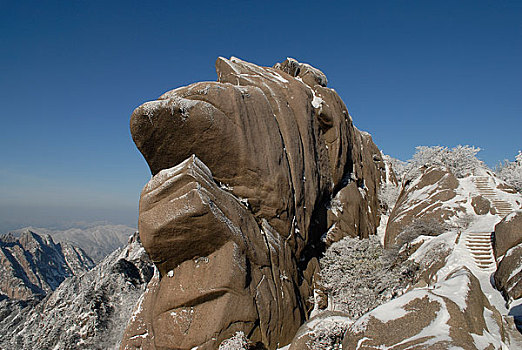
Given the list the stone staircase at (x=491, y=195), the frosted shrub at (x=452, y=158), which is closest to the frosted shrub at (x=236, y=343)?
the stone staircase at (x=491, y=195)

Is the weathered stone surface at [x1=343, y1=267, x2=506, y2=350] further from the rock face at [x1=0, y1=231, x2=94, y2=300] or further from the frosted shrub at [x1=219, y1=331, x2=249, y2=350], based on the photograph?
the rock face at [x1=0, y1=231, x2=94, y2=300]

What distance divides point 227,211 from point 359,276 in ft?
31.2

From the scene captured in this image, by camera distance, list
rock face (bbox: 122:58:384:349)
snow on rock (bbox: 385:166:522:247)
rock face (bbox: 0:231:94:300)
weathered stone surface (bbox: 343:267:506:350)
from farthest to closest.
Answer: rock face (bbox: 0:231:94:300), snow on rock (bbox: 385:166:522:247), rock face (bbox: 122:58:384:349), weathered stone surface (bbox: 343:267:506:350)

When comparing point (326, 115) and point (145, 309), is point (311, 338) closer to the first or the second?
point (145, 309)

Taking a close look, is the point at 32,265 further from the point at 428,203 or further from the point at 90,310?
the point at 428,203

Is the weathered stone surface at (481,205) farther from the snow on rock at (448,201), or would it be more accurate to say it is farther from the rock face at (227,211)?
the rock face at (227,211)

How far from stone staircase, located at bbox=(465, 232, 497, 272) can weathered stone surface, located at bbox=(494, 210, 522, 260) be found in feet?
1.63

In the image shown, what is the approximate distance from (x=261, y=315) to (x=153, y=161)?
8.64 meters

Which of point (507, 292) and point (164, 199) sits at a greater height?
point (164, 199)

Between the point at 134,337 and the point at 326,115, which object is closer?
the point at 134,337

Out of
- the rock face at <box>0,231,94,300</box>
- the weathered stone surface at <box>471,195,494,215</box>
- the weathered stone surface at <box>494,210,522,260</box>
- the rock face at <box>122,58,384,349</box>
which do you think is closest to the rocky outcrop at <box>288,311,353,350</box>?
the rock face at <box>122,58,384,349</box>

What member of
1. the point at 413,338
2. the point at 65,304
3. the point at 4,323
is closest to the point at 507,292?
the point at 413,338

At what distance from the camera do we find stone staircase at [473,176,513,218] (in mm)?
23172

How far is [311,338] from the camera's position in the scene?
35.4ft
